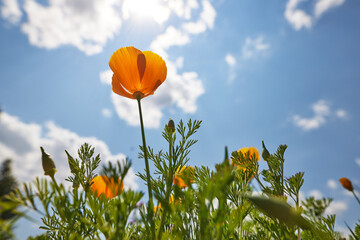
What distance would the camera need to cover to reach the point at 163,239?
768mm

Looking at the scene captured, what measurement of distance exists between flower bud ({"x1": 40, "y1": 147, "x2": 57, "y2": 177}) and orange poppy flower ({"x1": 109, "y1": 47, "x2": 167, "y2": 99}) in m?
0.43

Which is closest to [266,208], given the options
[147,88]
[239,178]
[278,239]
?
[278,239]

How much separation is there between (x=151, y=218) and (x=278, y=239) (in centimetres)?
47

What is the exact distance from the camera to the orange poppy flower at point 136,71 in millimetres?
1119

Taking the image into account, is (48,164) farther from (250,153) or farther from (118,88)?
(250,153)

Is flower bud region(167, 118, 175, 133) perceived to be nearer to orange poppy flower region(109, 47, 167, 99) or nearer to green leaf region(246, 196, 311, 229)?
orange poppy flower region(109, 47, 167, 99)

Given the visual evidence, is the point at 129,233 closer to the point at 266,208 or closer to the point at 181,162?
the point at 181,162

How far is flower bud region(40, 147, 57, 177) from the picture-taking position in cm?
93

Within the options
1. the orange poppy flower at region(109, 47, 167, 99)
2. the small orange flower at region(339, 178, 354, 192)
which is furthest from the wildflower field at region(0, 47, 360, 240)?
the small orange flower at region(339, 178, 354, 192)

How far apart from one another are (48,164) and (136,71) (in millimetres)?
543

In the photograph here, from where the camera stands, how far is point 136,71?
3.76ft

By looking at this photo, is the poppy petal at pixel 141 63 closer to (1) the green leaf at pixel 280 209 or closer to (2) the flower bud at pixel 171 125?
(2) the flower bud at pixel 171 125

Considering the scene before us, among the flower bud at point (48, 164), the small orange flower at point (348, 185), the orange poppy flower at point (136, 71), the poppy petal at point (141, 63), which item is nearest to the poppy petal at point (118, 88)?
the orange poppy flower at point (136, 71)

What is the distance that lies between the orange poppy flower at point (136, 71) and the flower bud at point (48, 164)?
0.43 metres
